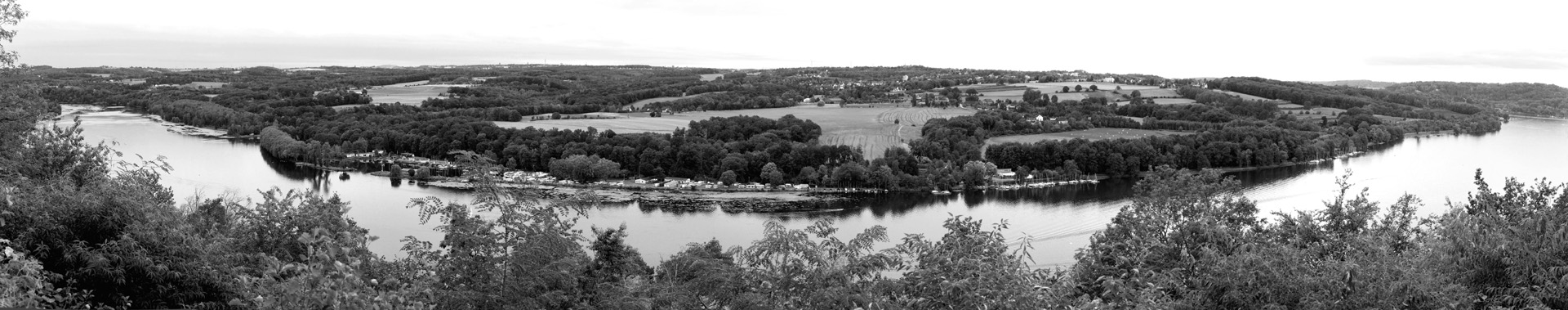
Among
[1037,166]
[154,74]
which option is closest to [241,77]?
[154,74]

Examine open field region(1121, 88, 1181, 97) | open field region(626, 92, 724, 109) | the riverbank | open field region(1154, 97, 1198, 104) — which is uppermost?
open field region(1121, 88, 1181, 97)

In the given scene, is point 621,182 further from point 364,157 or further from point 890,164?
point 364,157

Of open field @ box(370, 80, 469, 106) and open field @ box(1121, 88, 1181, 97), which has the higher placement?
open field @ box(1121, 88, 1181, 97)

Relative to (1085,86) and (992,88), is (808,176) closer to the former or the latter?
(992,88)

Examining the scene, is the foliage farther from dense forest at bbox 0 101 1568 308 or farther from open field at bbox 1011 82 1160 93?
open field at bbox 1011 82 1160 93

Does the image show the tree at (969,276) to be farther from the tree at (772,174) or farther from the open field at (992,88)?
the open field at (992,88)

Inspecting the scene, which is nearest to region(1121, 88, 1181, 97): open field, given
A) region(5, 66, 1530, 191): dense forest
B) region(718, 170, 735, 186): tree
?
region(5, 66, 1530, 191): dense forest

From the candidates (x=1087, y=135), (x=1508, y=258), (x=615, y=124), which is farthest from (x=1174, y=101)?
(x=1508, y=258)
